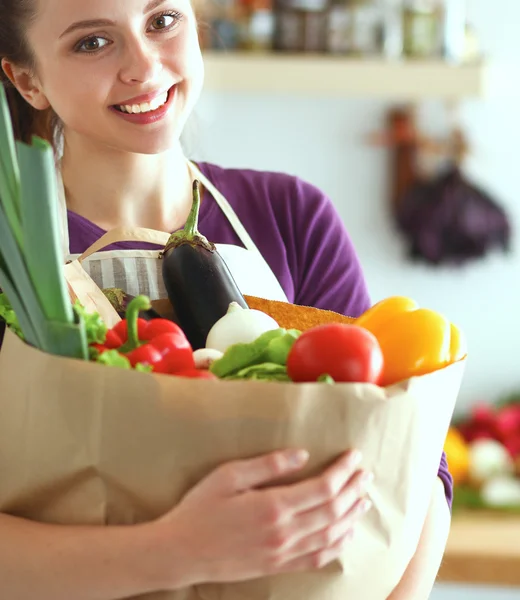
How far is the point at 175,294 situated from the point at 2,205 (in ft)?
0.86

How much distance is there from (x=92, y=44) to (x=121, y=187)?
0.63 ft

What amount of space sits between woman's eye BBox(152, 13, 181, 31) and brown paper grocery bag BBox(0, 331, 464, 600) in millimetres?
472

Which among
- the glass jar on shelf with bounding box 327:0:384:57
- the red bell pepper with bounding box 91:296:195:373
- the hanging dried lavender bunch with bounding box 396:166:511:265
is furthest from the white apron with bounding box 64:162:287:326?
the hanging dried lavender bunch with bounding box 396:166:511:265

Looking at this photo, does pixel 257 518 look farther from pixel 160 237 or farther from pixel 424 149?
pixel 424 149

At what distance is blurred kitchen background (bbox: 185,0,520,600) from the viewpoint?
249 centimetres

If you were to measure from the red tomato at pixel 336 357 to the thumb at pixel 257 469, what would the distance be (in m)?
0.06

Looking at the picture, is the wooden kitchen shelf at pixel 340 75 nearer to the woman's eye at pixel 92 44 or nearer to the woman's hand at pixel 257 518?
the woman's eye at pixel 92 44

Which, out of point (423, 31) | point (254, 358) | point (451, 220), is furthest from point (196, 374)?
point (451, 220)

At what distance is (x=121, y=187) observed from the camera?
1.22m

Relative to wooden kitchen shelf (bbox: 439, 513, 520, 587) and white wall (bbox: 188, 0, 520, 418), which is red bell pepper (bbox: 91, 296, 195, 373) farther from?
white wall (bbox: 188, 0, 520, 418)

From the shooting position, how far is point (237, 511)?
2.36 ft

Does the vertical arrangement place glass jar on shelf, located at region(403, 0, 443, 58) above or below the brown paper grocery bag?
above

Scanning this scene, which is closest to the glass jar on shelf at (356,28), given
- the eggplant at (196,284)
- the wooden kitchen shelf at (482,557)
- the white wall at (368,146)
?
the white wall at (368,146)

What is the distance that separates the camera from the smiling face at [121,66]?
1.07 meters
